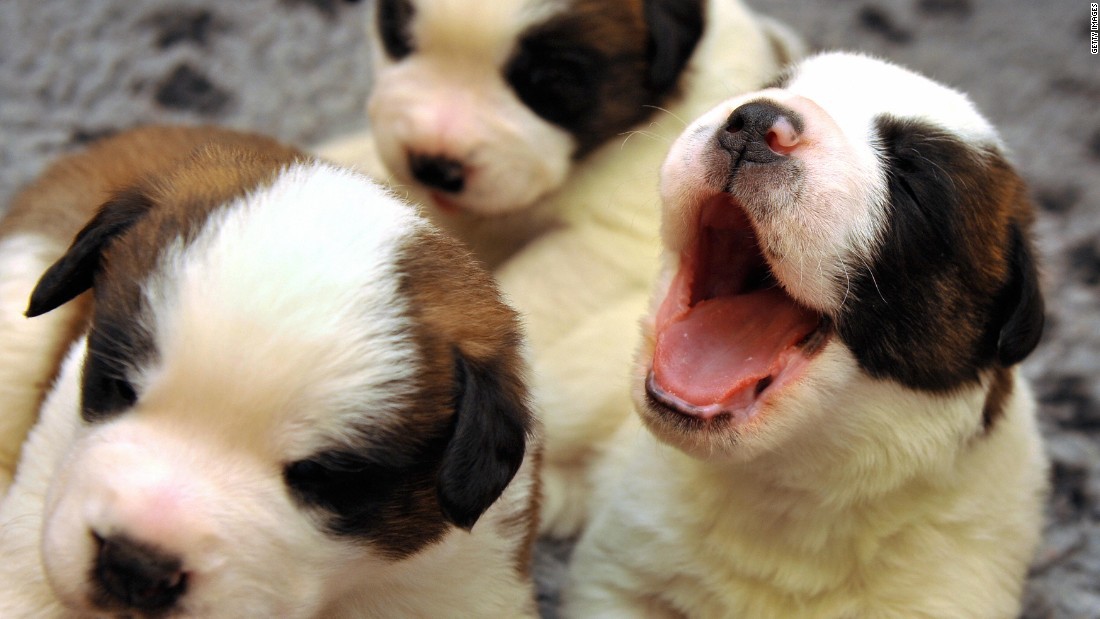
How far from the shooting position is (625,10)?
3.20 m

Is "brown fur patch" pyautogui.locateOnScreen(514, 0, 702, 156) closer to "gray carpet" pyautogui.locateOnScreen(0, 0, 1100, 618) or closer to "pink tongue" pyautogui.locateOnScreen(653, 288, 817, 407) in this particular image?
"pink tongue" pyautogui.locateOnScreen(653, 288, 817, 407)

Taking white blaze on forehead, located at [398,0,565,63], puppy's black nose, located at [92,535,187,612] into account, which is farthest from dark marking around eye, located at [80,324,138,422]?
white blaze on forehead, located at [398,0,565,63]

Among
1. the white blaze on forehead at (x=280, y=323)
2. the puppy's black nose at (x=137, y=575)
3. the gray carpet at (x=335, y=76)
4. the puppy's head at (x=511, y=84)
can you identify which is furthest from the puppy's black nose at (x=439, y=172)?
the puppy's black nose at (x=137, y=575)

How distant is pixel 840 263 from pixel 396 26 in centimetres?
157

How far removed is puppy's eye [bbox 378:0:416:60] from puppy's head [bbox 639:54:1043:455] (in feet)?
3.75

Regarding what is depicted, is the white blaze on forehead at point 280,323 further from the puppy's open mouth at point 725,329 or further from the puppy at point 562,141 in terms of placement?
the puppy at point 562,141

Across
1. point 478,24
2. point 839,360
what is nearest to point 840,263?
point 839,360

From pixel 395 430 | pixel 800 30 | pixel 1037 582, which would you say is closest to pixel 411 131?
pixel 395 430

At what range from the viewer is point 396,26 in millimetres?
3314

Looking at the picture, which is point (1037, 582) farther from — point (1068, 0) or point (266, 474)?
point (1068, 0)

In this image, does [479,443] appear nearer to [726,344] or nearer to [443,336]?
[443,336]

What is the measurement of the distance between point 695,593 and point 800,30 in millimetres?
2922

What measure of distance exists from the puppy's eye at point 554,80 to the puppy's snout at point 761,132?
998 mm

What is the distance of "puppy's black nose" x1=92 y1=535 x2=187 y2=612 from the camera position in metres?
1.76
